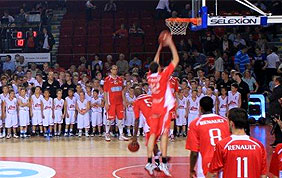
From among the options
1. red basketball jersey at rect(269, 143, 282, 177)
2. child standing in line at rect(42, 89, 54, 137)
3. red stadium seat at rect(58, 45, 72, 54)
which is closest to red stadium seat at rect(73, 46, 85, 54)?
red stadium seat at rect(58, 45, 72, 54)

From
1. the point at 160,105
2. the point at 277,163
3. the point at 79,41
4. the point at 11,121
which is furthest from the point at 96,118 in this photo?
the point at 277,163

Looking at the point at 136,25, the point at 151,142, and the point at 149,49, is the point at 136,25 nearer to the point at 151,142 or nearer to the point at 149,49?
the point at 149,49

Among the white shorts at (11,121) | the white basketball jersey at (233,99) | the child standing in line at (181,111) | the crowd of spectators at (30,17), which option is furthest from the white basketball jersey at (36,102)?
the crowd of spectators at (30,17)

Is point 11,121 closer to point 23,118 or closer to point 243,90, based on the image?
point 23,118

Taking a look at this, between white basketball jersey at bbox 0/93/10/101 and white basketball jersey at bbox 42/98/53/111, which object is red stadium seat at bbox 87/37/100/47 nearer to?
white basketball jersey at bbox 42/98/53/111

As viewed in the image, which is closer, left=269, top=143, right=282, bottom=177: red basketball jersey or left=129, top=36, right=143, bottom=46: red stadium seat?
left=269, top=143, right=282, bottom=177: red basketball jersey

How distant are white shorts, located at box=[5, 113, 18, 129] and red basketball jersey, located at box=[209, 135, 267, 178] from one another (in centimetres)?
978

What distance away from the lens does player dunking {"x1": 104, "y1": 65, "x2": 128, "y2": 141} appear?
12977mm

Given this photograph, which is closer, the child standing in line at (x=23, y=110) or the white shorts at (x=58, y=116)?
the child standing in line at (x=23, y=110)

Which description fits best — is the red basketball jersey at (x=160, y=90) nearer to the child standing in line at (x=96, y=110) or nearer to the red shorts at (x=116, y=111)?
the red shorts at (x=116, y=111)

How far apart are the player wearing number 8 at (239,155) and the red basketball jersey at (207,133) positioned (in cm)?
101

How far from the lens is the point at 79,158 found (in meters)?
10.6

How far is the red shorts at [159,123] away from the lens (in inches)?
351

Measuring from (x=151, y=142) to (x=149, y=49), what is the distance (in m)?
12.1
